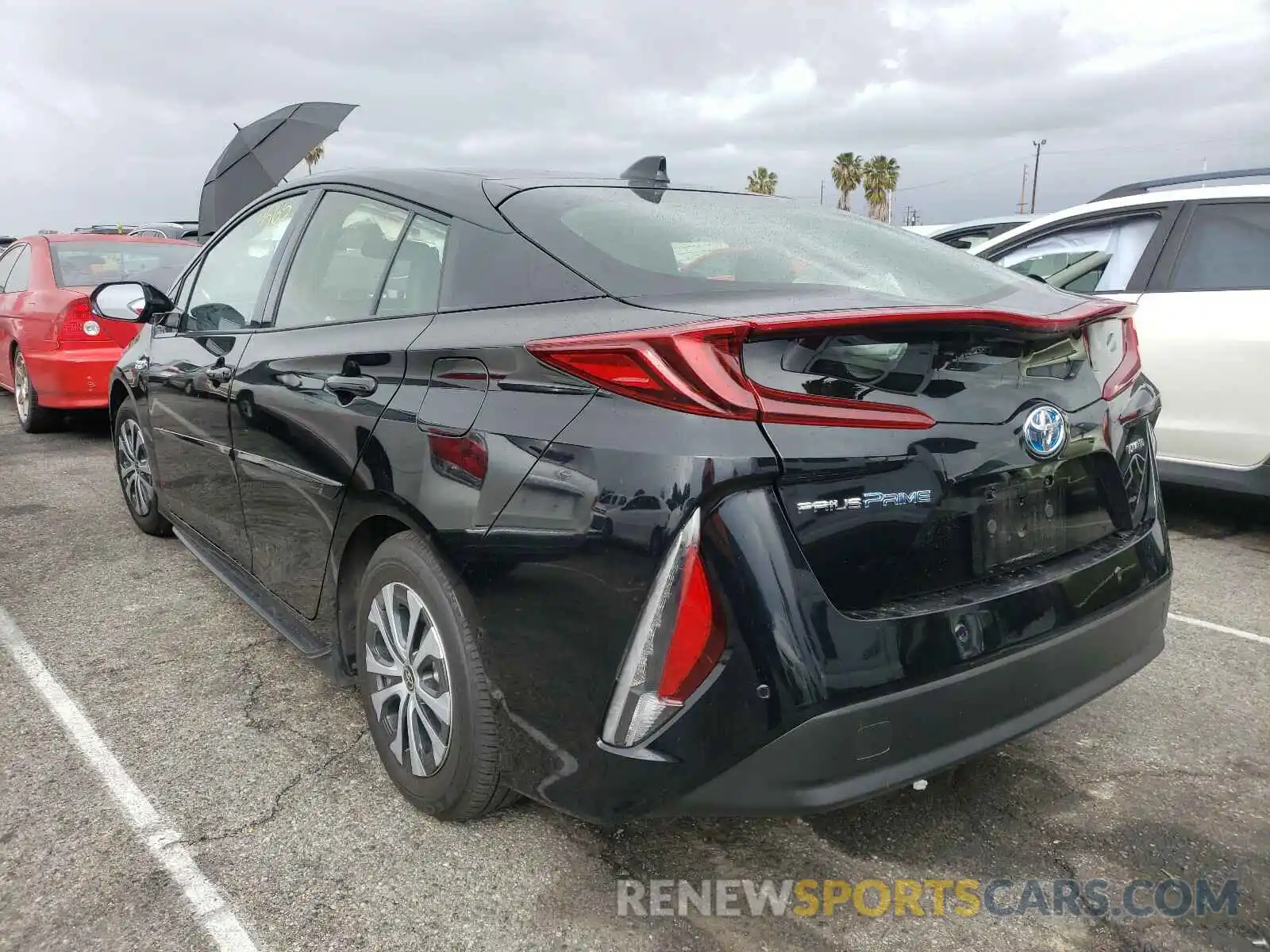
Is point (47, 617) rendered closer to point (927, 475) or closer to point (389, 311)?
point (389, 311)

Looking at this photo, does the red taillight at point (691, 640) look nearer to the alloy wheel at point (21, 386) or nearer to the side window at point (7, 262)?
the alloy wheel at point (21, 386)

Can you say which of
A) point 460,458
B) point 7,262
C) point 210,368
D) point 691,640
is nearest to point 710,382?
point 691,640

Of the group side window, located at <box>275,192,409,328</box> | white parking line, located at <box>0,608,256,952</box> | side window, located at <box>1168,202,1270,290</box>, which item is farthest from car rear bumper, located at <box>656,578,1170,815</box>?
side window, located at <box>1168,202,1270,290</box>

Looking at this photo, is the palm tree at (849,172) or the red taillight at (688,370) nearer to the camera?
the red taillight at (688,370)

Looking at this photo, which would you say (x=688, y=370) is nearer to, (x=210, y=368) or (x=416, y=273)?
(x=416, y=273)

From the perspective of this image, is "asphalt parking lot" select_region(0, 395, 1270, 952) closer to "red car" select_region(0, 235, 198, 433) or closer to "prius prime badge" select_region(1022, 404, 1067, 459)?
"prius prime badge" select_region(1022, 404, 1067, 459)

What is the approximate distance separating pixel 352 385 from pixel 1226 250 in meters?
4.20

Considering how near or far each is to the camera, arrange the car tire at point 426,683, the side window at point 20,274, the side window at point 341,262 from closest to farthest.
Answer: the car tire at point 426,683, the side window at point 341,262, the side window at point 20,274

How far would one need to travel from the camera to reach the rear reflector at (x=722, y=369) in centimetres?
176

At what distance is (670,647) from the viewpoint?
1766 millimetres

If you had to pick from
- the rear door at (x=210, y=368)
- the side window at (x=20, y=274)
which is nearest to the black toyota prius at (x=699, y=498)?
the rear door at (x=210, y=368)

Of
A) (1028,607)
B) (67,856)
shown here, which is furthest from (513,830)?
(1028,607)

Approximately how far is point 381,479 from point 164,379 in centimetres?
197

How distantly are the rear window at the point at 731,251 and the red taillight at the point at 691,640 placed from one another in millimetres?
613
